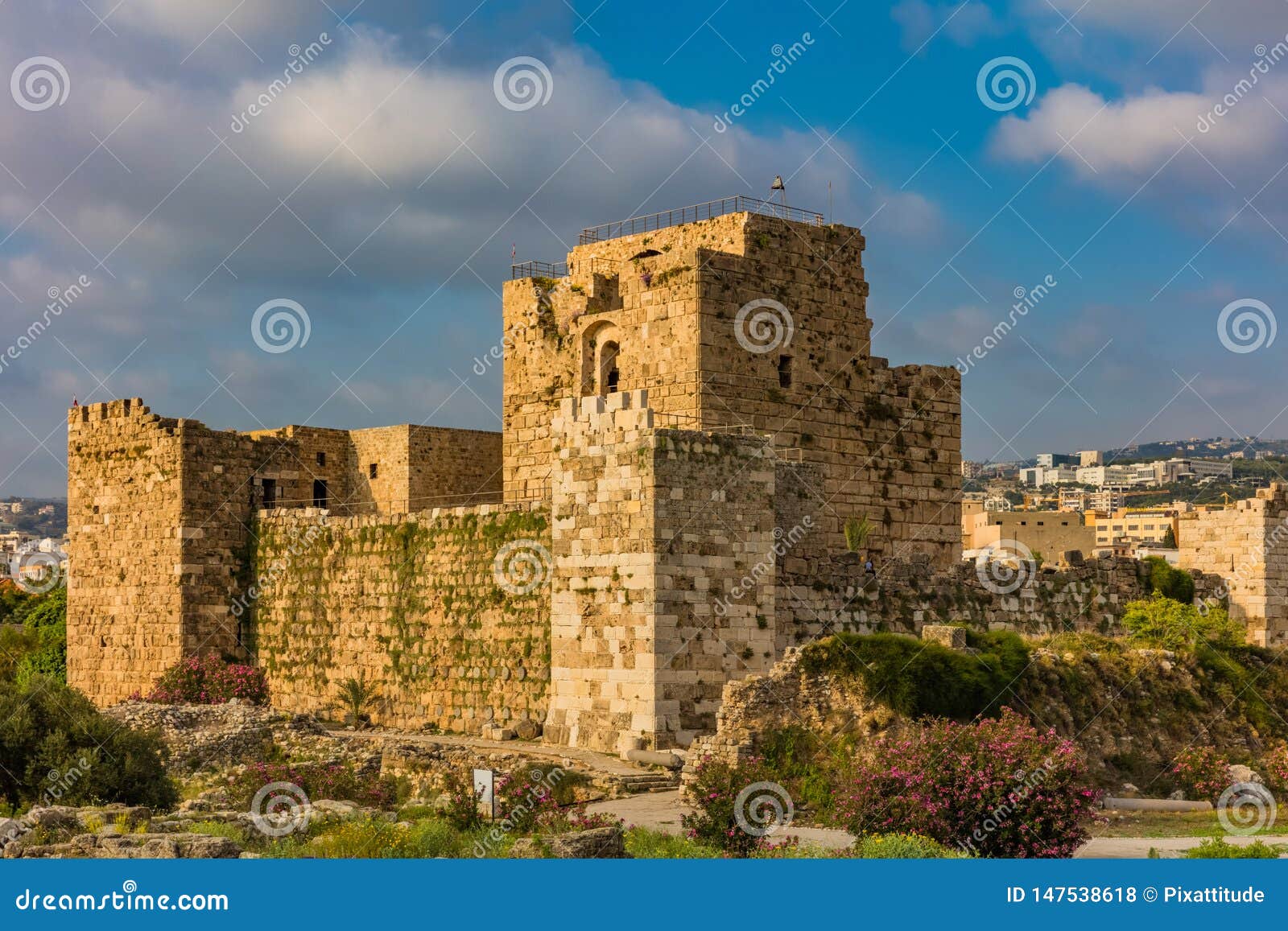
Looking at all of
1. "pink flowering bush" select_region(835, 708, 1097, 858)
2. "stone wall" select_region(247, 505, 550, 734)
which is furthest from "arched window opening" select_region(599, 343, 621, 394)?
"pink flowering bush" select_region(835, 708, 1097, 858)

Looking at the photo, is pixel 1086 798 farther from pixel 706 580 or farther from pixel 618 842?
pixel 706 580

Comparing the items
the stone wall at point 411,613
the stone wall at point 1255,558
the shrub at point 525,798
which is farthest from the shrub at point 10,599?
the shrub at point 525,798

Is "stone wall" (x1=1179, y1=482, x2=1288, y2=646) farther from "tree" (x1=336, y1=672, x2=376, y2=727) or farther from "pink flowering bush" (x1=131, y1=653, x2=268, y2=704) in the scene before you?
"pink flowering bush" (x1=131, y1=653, x2=268, y2=704)

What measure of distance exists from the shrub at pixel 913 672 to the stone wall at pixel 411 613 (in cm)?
476

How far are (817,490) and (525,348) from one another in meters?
7.22

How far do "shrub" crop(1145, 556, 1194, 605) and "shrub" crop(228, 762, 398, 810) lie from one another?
583 inches

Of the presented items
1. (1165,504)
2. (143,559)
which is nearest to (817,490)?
(143,559)

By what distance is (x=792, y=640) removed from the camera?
76.8 ft

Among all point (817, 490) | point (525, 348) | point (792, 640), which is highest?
point (525, 348)

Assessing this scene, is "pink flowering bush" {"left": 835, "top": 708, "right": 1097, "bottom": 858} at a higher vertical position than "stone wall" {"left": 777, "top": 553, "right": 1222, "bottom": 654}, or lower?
lower

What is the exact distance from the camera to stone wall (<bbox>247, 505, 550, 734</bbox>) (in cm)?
2466

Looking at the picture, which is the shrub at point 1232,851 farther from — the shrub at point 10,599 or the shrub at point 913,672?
the shrub at point 10,599

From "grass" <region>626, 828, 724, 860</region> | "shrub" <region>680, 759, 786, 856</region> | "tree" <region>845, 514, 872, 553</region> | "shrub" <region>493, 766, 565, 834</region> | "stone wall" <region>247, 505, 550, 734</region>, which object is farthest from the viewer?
"tree" <region>845, 514, 872, 553</region>

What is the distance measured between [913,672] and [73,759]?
1035 centimetres
